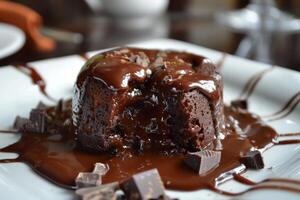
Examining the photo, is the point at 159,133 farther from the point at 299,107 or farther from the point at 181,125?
the point at 299,107

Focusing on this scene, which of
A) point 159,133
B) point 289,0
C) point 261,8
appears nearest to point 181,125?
point 159,133

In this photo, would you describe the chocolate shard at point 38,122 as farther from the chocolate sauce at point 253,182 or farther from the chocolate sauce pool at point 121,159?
the chocolate sauce at point 253,182

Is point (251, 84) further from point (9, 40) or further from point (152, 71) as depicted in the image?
point (9, 40)

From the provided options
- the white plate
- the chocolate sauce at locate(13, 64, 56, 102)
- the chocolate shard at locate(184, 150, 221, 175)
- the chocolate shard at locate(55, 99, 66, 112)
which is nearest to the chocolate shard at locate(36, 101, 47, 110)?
the chocolate shard at locate(55, 99, 66, 112)

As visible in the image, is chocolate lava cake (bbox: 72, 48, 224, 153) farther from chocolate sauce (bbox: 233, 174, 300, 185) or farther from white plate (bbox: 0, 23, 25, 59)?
white plate (bbox: 0, 23, 25, 59)

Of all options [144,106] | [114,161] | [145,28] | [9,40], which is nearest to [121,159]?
[114,161]

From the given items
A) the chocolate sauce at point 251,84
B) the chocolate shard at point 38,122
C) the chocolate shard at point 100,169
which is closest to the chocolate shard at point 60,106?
the chocolate shard at point 38,122
